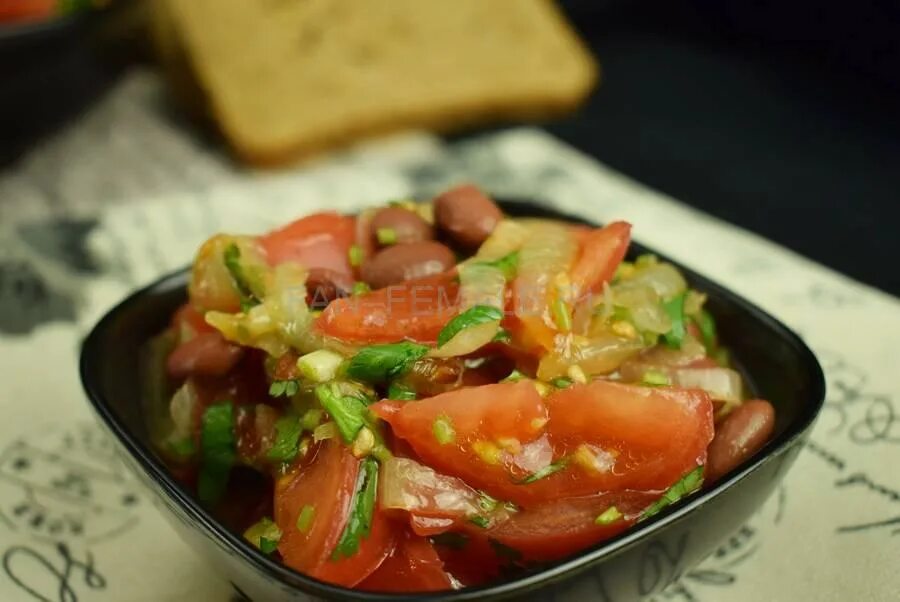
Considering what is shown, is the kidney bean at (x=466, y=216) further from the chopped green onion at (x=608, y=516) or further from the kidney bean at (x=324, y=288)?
the chopped green onion at (x=608, y=516)

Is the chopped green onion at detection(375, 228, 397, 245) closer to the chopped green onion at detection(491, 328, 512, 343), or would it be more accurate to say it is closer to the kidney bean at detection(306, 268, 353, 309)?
the kidney bean at detection(306, 268, 353, 309)

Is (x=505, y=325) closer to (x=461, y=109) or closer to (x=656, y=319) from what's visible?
(x=656, y=319)

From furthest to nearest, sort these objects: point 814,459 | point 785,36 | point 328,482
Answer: point 785,36
point 814,459
point 328,482

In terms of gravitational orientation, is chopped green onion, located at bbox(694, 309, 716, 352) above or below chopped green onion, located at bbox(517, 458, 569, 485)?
below

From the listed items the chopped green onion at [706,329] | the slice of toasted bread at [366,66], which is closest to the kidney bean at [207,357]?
the chopped green onion at [706,329]

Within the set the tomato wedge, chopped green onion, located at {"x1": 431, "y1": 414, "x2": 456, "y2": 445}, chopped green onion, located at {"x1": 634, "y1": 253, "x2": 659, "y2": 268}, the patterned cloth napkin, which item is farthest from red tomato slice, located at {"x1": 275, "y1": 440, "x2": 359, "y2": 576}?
chopped green onion, located at {"x1": 634, "y1": 253, "x2": 659, "y2": 268}

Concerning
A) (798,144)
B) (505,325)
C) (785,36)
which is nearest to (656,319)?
(505,325)
